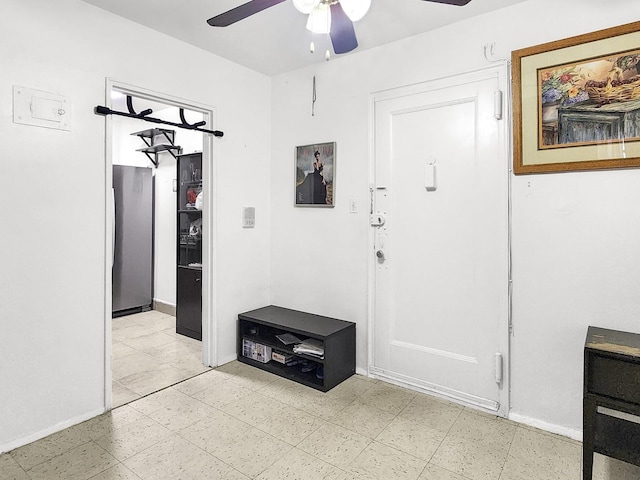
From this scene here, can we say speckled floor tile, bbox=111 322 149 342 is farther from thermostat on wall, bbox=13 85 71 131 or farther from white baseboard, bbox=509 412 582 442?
white baseboard, bbox=509 412 582 442

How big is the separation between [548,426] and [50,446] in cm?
275

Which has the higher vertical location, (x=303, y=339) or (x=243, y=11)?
(x=243, y=11)

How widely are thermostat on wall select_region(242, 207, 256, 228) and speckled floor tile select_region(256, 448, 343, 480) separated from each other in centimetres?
189

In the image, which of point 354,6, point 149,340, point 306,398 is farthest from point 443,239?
point 149,340

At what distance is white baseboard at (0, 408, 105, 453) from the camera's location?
2033mm

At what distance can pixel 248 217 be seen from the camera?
336 cm

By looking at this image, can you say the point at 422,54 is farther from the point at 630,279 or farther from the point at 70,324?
the point at 70,324

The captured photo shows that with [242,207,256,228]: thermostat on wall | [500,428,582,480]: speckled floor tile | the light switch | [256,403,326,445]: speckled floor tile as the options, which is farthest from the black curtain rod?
[500,428,582,480]: speckled floor tile

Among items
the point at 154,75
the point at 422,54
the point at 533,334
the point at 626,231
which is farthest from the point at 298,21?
the point at 533,334

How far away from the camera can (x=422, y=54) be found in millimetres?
2646

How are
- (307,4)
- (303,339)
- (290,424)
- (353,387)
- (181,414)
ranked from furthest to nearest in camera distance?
(303,339)
(353,387)
(181,414)
(290,424)
(307,4)

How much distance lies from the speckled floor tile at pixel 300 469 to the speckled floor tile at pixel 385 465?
3.9 inches

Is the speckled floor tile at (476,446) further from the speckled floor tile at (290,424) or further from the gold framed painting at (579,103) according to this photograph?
the gold framed painting at (579,103)

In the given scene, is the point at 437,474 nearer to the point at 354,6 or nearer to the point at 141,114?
the point at 354,6
